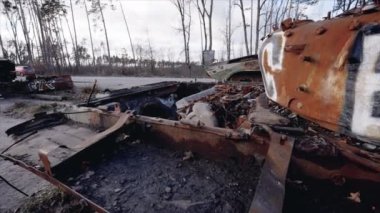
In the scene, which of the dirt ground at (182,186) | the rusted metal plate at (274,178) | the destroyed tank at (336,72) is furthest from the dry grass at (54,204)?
the destroyed tank at (336,72)

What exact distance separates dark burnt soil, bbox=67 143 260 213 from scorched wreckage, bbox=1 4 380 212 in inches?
3.8

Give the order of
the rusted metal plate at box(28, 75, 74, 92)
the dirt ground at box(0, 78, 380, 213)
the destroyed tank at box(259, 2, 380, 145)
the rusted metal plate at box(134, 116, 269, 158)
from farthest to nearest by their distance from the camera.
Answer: the rusted metal plate at box(28, 75, 74, 92), the rusted metal plate at box(134, 116, 269, 158), the dirt ground at box(0, 78, 380, 213), the destroyed tank at box(259, 2, 380, 145)

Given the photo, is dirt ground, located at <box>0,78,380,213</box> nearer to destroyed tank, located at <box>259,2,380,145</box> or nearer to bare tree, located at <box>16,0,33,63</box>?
destroyed tank, located at <box>259,2,380,145</box>

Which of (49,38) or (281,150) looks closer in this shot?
(281,150)

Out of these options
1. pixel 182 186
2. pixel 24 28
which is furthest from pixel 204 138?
pixel 24 28

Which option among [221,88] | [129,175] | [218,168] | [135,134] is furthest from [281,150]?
[221,88]

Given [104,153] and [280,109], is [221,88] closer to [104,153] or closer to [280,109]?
[280,109]

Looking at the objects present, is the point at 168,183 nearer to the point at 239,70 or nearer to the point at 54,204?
the point at 54,204

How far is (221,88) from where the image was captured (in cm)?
399

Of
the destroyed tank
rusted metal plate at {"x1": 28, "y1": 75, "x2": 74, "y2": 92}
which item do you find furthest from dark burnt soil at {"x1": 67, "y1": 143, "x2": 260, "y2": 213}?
rusted metal plate at {"x1": 28, "y1": 75, "x2": 74, "y2": 92}

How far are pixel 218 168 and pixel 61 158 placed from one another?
3.72ft

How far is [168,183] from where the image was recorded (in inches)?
69.2

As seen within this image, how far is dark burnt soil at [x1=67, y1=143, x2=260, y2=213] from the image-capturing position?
1.53 metres

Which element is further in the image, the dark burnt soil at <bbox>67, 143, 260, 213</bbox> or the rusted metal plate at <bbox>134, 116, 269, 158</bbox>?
the rusted metal plate at <bbox>134, 116, 269, 158</bbox>
